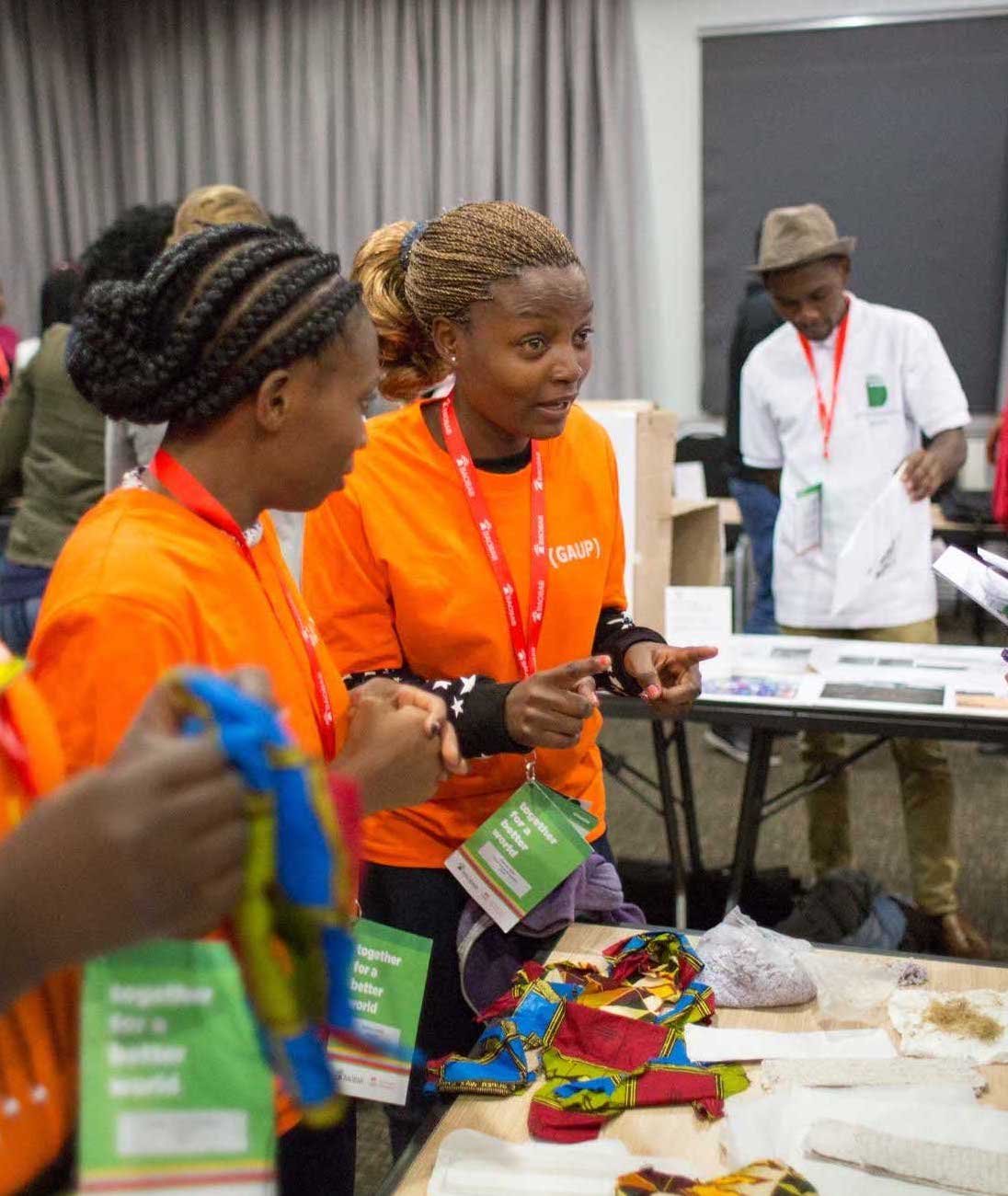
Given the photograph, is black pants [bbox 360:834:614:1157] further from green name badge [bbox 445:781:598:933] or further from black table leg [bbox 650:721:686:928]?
black table leg [bbox 650:721:686:928]

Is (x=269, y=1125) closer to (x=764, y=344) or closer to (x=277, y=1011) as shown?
(x=277, y=1011)

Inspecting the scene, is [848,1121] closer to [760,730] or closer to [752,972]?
[752,972]

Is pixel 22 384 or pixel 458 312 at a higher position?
pixel 458 312

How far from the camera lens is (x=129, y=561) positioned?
938 mm

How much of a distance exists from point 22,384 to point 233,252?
2553 millimetres

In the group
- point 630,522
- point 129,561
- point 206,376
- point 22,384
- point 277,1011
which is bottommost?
point 630,522

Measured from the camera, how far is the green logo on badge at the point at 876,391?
2.98 m

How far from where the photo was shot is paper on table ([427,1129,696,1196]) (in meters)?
1.16

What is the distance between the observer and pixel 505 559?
62.9 inches

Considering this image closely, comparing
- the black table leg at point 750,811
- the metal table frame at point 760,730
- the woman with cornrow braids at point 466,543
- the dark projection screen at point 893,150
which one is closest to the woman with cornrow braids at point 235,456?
the woman with cornrow braids at point 466,543

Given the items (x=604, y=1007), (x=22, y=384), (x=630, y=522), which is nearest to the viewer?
(x=604, y=1007)

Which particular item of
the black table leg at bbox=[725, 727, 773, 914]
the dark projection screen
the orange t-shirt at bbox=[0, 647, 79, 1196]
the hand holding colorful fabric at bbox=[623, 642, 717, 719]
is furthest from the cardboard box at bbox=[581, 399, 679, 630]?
the dark projection screen

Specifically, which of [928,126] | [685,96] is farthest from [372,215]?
[928,126]

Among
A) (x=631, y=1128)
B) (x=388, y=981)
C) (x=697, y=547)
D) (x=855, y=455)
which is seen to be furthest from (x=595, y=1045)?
(x=697, y=547)
